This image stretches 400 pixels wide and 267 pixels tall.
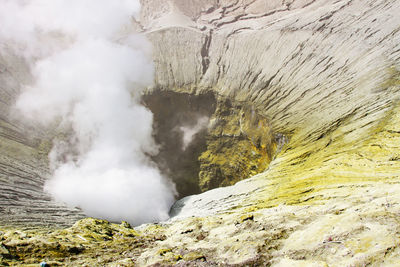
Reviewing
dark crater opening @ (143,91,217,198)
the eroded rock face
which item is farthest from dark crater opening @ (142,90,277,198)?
the eroded rock face

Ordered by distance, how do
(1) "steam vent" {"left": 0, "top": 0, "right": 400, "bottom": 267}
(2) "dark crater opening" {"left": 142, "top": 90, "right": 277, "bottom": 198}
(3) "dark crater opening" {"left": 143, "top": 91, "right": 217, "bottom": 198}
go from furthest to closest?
(3) "dark crater opening" {"left": 143, "top": 91, "right": 217, "bottom": 198} → (2) "dark crater opening" {"left": 142, "top": 90, "right": 277, "bottom": 198} → (1) "steam vent" {"left": 0, "top": 0, "right": 400, "bottom": 267}

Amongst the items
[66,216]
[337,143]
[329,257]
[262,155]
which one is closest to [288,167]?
[337,143]

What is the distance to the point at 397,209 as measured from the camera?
6.37 meters

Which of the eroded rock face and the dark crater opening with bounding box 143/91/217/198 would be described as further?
the dark crater opening with bounding box 143/91/217/198

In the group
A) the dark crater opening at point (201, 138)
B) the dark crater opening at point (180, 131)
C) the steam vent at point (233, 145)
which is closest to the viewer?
the steam vent at point (233, 145)

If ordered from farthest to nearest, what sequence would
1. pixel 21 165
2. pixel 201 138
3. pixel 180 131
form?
pixel 180 131
pixel 201 138
pixel 21 165

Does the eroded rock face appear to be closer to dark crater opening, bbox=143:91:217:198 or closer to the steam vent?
the steam vent

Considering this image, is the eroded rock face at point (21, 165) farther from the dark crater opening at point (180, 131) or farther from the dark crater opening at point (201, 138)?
Result: the dark crater opening at point (201, 138)

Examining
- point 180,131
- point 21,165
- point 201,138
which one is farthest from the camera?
point 180,131

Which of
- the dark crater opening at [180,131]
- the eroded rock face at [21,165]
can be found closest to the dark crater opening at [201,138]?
the dark crater opening at [180,131]

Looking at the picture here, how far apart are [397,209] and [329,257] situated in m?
2.50

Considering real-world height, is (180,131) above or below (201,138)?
above

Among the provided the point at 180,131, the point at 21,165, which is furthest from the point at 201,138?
the point at 21,165

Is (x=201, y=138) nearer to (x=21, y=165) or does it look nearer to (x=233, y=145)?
(x=233, y=145)
